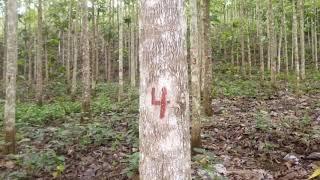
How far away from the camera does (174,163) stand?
8.60 feet

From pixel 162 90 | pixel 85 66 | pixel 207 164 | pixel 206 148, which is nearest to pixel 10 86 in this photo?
pixel 206 148

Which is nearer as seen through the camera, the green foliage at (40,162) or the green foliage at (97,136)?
the green foliage at (40,162)

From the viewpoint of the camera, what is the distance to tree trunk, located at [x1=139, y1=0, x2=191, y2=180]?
2584 mm

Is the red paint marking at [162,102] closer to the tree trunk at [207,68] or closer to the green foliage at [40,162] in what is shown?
the green foliage at [40,162]

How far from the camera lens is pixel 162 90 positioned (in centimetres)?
258

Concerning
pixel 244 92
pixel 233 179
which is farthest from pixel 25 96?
pixel 233 179

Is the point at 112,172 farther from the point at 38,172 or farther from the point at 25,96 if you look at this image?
the point at 25,96

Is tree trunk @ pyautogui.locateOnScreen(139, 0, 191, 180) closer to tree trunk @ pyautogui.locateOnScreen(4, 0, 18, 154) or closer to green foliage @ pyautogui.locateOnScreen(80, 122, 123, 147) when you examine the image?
tree trunk @ pyautogui.locateOnScreen(4, 0, 18, 154)

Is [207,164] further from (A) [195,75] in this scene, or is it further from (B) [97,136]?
(B) [97,136]

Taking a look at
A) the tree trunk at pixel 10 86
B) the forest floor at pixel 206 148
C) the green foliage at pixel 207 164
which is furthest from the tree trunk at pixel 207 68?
the tree trunk at pixel 10 86

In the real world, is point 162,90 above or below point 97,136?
above

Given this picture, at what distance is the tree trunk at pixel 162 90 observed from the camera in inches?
102

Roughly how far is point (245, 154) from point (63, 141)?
414 cm

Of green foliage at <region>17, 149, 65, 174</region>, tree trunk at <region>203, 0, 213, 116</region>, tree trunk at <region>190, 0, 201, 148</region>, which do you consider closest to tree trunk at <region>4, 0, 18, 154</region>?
green foliage at <region>17, 149, 65, 174</region>
